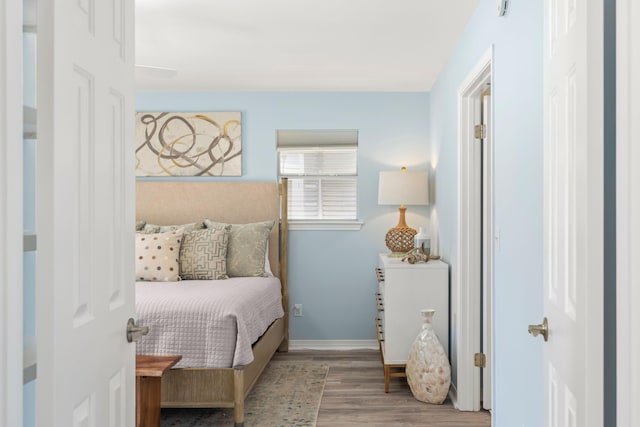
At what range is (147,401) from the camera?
8.96 feet

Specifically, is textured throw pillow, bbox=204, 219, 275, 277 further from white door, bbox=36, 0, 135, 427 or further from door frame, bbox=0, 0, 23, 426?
door frame, bbox=0, 0, 23, 426

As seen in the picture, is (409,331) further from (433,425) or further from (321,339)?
Answer: (321,339)

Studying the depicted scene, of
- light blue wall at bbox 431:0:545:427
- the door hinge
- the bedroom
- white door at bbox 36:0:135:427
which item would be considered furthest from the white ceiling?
the door hinge

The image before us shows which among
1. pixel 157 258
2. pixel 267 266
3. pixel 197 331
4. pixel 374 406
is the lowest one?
pixel 374 406

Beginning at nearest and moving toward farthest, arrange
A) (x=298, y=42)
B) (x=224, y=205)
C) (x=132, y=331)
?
(x=132, y=331) → (x=298, y=42) → (x=224, y=205)

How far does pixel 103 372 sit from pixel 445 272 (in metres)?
2.98

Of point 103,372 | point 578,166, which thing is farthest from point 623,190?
point 103,372

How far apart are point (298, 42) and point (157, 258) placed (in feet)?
6.35

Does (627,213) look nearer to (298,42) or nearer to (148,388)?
(148,388)

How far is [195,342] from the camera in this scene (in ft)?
10.4

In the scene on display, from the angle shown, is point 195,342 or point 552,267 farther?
point 195,342

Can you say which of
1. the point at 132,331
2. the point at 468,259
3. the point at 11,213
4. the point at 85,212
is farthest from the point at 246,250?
the point at 11,213

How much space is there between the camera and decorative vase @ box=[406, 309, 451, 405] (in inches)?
145

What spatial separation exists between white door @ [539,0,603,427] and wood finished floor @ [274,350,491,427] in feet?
6.70
